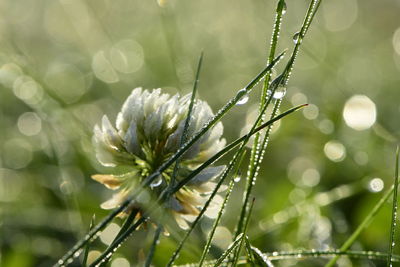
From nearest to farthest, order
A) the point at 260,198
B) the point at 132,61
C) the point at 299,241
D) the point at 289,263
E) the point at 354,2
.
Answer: the point at 289,263 < the point at 299,241 < the point at 260,198 < the point at 132,61 < the point at 354,2

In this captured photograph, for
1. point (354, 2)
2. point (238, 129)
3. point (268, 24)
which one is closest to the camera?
point (238, 129)

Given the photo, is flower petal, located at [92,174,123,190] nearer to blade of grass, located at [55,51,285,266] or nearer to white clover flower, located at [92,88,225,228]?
white clover flower, located at [92,88,225,228]

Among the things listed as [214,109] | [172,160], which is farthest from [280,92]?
[214,109]

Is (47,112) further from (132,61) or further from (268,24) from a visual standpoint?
(268,24)

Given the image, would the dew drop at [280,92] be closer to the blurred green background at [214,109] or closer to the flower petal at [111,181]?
the flower petal at [111,181]

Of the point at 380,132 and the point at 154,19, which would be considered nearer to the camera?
the point at 380,132

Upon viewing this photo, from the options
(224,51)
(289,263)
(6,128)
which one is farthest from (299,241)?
(224,51)

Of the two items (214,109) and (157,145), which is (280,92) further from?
(214,109)

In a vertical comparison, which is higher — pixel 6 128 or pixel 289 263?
pixel 6 128

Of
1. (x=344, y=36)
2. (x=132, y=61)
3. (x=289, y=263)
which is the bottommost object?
(x=289, y=263)
